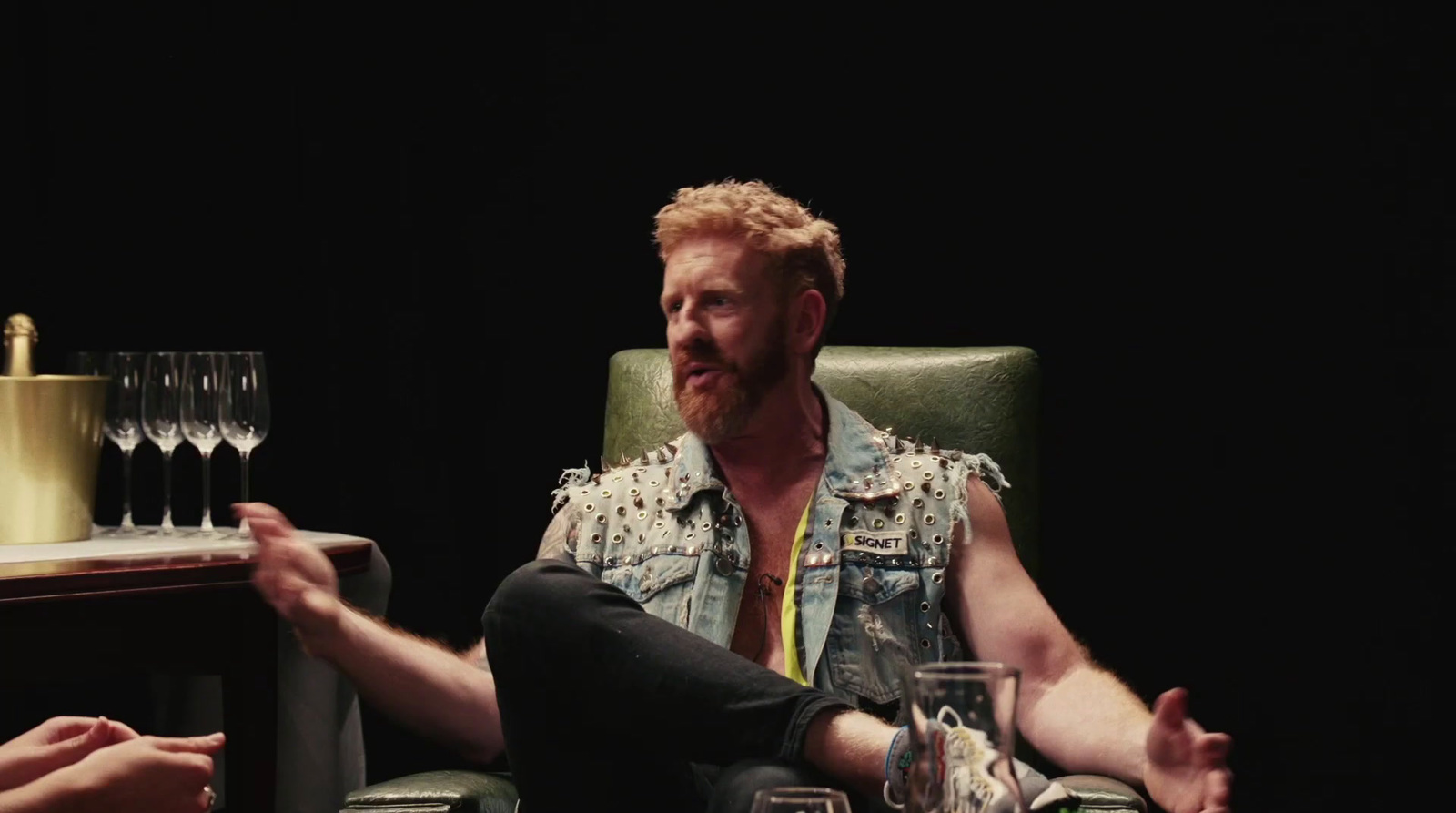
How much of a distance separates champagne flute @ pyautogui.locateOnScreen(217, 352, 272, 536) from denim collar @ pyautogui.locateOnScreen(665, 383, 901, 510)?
69 centimetres

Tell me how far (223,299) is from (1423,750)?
8.15 ft

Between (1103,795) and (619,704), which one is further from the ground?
(619,704)

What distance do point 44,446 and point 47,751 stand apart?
81 cm

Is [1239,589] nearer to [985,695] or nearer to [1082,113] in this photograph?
[1082,113]

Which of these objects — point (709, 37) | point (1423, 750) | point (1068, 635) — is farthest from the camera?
point (709, 37)

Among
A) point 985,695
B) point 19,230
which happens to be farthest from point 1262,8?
point 19,230

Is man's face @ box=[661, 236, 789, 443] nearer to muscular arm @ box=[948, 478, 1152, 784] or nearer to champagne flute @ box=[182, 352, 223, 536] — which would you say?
muscular arm @ box=[948, 478, 1152, 784]

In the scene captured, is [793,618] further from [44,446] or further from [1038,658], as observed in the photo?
[44,446]

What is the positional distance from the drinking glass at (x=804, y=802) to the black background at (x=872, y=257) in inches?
78.2

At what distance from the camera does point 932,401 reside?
2.54 meters

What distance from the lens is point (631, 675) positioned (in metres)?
1.83

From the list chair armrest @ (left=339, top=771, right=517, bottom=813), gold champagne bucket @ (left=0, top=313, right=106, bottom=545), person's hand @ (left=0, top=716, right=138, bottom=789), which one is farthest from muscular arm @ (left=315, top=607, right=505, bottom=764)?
gold champagne bucket @ (left=0, top=313, right=106, bottom=545)

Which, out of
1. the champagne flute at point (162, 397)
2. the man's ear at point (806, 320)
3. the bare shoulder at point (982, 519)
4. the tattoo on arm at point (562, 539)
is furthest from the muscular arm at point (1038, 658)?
the champagne flute at point (162, 397)

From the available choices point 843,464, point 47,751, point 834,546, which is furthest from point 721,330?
point 47,751
